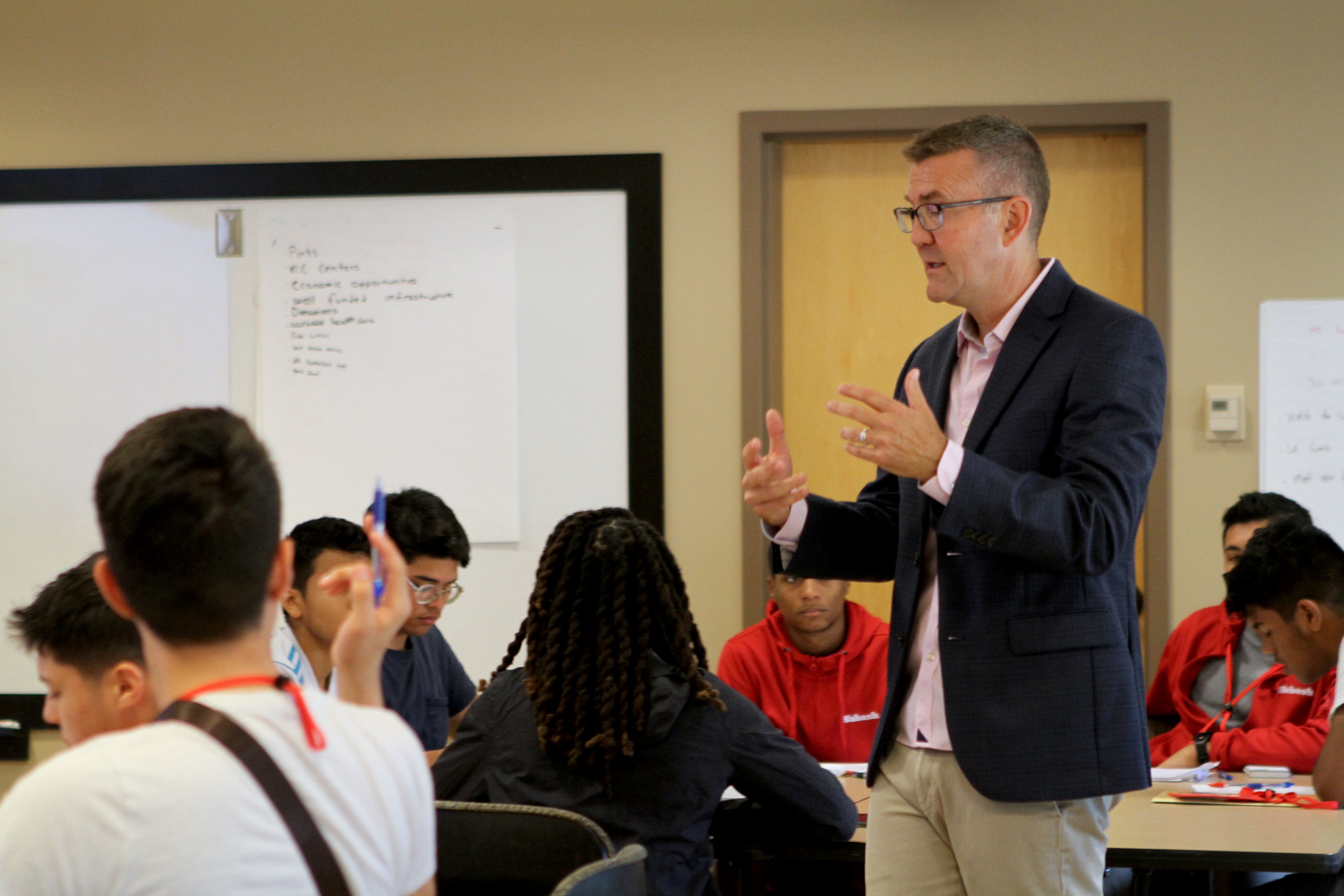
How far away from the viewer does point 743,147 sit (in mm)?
4051

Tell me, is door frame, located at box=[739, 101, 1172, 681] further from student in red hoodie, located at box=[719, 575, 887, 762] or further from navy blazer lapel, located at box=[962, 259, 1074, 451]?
navy blazer lapel, located at box=[962, 259, 1074, 451]

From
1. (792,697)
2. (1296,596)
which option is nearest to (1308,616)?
(1296,596)

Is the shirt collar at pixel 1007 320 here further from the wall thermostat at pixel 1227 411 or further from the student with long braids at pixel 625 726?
the wall thermostat at pixel 1227 411

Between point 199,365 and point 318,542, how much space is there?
160 centimetres

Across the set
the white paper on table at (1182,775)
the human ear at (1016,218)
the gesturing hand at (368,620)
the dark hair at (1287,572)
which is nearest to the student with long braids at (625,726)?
the human ear at (1016,218)

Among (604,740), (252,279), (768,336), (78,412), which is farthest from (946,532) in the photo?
(78,412)

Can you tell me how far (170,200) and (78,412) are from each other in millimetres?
806

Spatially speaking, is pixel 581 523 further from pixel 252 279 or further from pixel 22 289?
pixel 22 289

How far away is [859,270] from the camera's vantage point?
13.8ft

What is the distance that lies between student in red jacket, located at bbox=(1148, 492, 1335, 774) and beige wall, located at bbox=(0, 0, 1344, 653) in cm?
31

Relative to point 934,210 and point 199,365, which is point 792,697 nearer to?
point 934,210

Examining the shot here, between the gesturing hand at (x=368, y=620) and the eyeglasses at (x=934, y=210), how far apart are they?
107 cm

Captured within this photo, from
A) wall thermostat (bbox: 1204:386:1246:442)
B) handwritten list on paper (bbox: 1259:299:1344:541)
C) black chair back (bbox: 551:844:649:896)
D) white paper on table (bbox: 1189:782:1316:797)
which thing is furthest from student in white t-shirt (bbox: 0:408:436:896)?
handwritten list on paper (bbox: 1259:299:1344:541)

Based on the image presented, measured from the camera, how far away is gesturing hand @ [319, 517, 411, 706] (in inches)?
43.6
